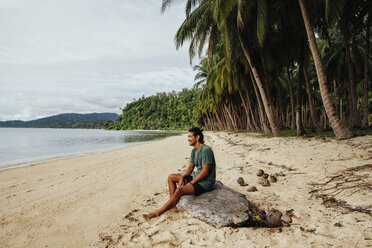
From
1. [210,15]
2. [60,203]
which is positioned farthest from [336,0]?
[60,203]

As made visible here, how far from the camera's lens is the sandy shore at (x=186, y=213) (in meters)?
2.44

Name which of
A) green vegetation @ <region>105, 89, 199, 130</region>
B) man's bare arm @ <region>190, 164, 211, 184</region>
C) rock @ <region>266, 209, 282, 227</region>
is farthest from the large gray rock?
green vegetation @ <region>105, 89, 199, 130</region>

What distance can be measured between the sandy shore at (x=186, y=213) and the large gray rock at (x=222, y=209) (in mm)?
118

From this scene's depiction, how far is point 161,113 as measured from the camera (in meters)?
97.7

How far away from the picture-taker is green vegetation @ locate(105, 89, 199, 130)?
86.5 m

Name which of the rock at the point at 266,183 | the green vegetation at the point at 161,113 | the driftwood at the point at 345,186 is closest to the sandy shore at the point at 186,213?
the driftwood at the point at 345,186

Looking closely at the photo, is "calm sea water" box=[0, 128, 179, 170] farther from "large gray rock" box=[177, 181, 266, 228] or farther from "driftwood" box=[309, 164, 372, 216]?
"driftwood" box=[309, 164, 372, 216]

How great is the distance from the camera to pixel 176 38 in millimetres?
12055

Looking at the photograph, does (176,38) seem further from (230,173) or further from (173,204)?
(173,204)

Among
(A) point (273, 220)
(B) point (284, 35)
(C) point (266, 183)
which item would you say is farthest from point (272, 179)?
(B) point (284, 35)

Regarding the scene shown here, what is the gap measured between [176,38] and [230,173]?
947cm

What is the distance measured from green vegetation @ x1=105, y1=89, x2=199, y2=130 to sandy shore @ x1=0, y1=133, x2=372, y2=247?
247 feet

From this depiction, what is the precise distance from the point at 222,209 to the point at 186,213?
61 centimetres

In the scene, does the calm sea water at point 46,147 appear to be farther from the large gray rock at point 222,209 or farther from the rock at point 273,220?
the rock at point 273,220
